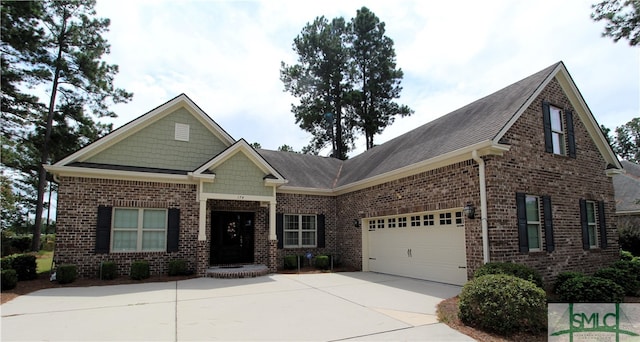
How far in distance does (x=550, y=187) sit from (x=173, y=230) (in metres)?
12.4

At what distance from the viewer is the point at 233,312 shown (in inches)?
283

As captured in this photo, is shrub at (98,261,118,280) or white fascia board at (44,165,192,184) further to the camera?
white fascia board at (44,165,192,184)

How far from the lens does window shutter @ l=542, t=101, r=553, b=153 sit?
10.8 m

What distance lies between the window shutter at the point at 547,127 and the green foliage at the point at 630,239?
10.9 meters

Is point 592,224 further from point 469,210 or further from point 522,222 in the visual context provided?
point 469,210

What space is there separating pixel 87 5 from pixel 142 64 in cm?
Result: 1631

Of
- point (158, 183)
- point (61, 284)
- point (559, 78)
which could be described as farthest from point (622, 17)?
point (61, 284)

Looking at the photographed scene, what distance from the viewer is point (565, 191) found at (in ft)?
36.0

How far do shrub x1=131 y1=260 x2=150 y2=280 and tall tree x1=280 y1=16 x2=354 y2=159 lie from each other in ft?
69.8

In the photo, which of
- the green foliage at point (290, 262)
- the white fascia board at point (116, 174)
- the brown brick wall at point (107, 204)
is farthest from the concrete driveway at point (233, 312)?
the white fascia board at point (116, 174)

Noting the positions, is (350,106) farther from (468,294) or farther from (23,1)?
(468,294)

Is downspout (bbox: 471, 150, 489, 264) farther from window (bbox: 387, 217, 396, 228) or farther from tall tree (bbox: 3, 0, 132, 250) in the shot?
tall tree (bbox: 3, 0, 132, 250)

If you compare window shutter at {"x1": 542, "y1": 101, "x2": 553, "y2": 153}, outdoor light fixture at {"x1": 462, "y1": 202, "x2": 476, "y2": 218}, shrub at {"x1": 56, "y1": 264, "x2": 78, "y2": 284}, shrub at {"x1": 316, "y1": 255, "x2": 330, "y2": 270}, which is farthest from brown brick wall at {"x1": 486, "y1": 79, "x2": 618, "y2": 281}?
shrub at {"x1": 56, "y1": 264, "x2": 78, "y2": 284}

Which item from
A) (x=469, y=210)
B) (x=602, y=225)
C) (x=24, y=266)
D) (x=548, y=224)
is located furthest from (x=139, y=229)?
(x=602, y=225)
